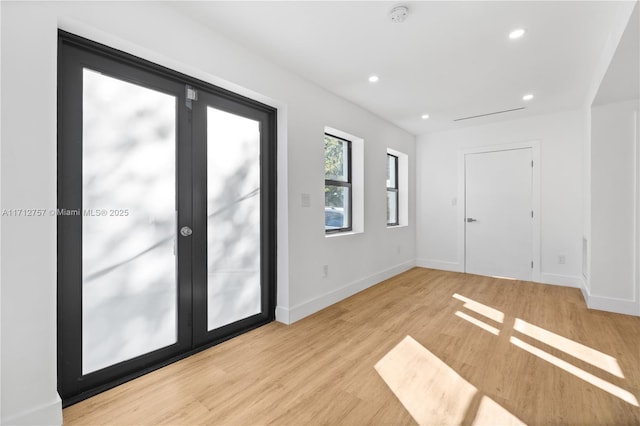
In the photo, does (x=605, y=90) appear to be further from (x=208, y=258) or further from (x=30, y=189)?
(x=30, y=189)


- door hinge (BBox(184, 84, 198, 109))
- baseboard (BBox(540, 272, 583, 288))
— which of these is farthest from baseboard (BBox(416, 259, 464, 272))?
Answer: door hinge (BBox(184, 84, 198, 109))

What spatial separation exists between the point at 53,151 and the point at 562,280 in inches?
233

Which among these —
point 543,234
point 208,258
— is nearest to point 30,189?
point 208,258

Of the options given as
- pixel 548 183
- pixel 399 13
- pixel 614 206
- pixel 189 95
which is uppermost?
pixel 399 13

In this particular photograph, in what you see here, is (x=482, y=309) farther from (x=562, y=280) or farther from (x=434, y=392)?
(x=562, y=280)

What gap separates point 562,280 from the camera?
4.36 m

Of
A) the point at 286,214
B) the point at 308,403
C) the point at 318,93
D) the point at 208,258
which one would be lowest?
the point at 308,403

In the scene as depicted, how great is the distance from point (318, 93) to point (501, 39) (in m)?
1.77

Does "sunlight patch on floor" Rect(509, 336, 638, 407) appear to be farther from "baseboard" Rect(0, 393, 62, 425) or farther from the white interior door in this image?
"baseboard" Rect(0, 393, 62, 425)

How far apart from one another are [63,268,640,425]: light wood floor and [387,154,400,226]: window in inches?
95.6

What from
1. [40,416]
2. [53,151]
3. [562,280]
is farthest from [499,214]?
[40,416]

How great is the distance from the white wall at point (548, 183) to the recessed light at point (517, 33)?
9.12 feet

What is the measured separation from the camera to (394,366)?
2.15m

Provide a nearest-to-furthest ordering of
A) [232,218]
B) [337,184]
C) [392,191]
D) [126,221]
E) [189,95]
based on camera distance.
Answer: [126,221] < [189,95] < [232,218] < [337,184] < [392,191]
